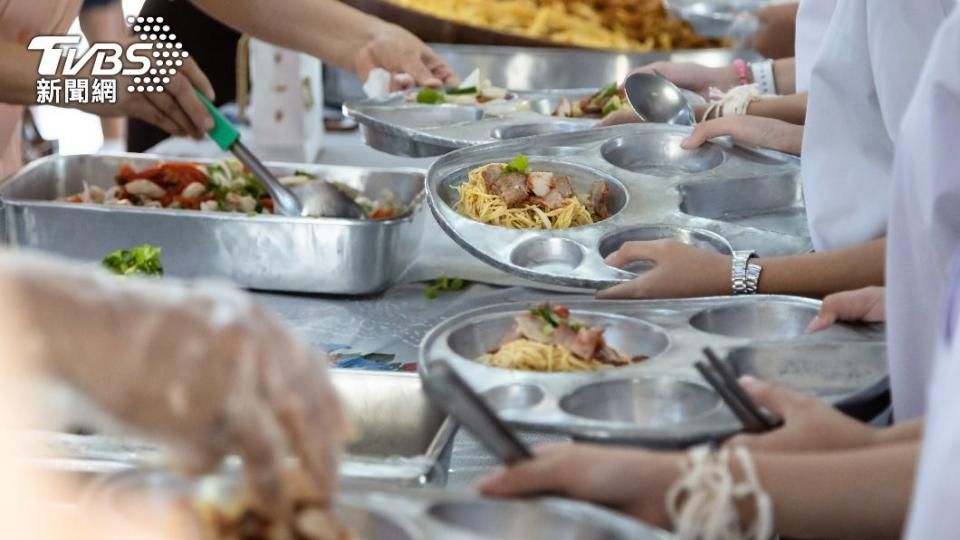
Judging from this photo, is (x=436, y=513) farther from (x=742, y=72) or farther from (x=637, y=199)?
(x=742, y=72)

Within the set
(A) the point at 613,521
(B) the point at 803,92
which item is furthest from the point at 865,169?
(A) the point at 613,521

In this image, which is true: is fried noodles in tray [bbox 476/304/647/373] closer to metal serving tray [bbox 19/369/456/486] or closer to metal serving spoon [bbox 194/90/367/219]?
metal serving tray [bbox 19/369/456/486]

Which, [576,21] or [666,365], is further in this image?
[576,21]

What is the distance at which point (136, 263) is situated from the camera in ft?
8.29

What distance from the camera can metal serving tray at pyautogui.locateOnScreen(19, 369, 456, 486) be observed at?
5.57ft

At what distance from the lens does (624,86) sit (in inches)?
132

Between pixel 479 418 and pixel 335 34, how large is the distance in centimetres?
261

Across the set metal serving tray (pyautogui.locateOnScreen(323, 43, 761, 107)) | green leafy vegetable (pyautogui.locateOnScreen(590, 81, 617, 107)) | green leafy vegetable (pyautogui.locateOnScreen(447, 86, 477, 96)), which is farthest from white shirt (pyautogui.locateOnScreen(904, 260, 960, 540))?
metal serving tray (pyautogui.locateOnScreen(323, 43, 761, 107))

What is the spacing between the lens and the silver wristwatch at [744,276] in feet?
7.47

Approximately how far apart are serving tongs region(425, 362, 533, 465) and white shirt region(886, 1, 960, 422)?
719 mm

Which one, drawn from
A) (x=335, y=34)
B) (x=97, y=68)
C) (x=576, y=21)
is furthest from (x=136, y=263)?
(x=576, y=21)

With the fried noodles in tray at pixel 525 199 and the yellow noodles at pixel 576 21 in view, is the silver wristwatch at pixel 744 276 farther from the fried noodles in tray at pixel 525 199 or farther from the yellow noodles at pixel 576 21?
the yellow noodles at pixel 576 21

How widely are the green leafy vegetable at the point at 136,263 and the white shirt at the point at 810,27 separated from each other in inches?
59.2

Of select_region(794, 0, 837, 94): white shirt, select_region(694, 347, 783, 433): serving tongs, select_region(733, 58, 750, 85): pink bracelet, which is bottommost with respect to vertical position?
select_region(694, 347, 783, 433): serving tongs
